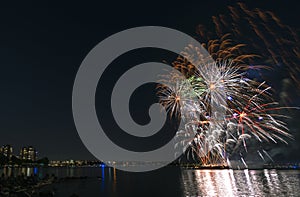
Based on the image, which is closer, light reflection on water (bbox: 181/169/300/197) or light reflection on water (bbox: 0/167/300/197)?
light reflection on water (bbox: 181/169/300/197)

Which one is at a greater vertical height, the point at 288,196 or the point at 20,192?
the point at 20,192

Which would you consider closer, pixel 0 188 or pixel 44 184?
pixel 0 188

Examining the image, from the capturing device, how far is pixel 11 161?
17575 cm

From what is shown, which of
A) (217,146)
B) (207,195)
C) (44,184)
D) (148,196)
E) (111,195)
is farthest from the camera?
(44,184)

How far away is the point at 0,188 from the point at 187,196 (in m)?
25.0

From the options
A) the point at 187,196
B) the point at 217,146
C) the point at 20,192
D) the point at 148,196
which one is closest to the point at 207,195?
the point at 187,196

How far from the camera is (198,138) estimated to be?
3816 centimetres

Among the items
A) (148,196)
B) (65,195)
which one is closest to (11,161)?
(65,195)

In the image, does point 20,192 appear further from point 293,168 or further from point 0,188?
point 293,168

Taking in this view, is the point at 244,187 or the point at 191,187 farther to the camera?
the point at 191,187

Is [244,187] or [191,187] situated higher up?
[191,187]

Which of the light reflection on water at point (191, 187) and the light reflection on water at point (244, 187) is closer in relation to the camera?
the light reflection on water at point (244, 187)

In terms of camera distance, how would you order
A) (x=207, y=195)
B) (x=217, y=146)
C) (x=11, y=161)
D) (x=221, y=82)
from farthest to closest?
(x=11, y=161) < (x=217, y=146) < (x=207, y=195) < (x=221, y=82)

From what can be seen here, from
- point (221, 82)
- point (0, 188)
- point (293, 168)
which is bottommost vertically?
point (293, 168)
